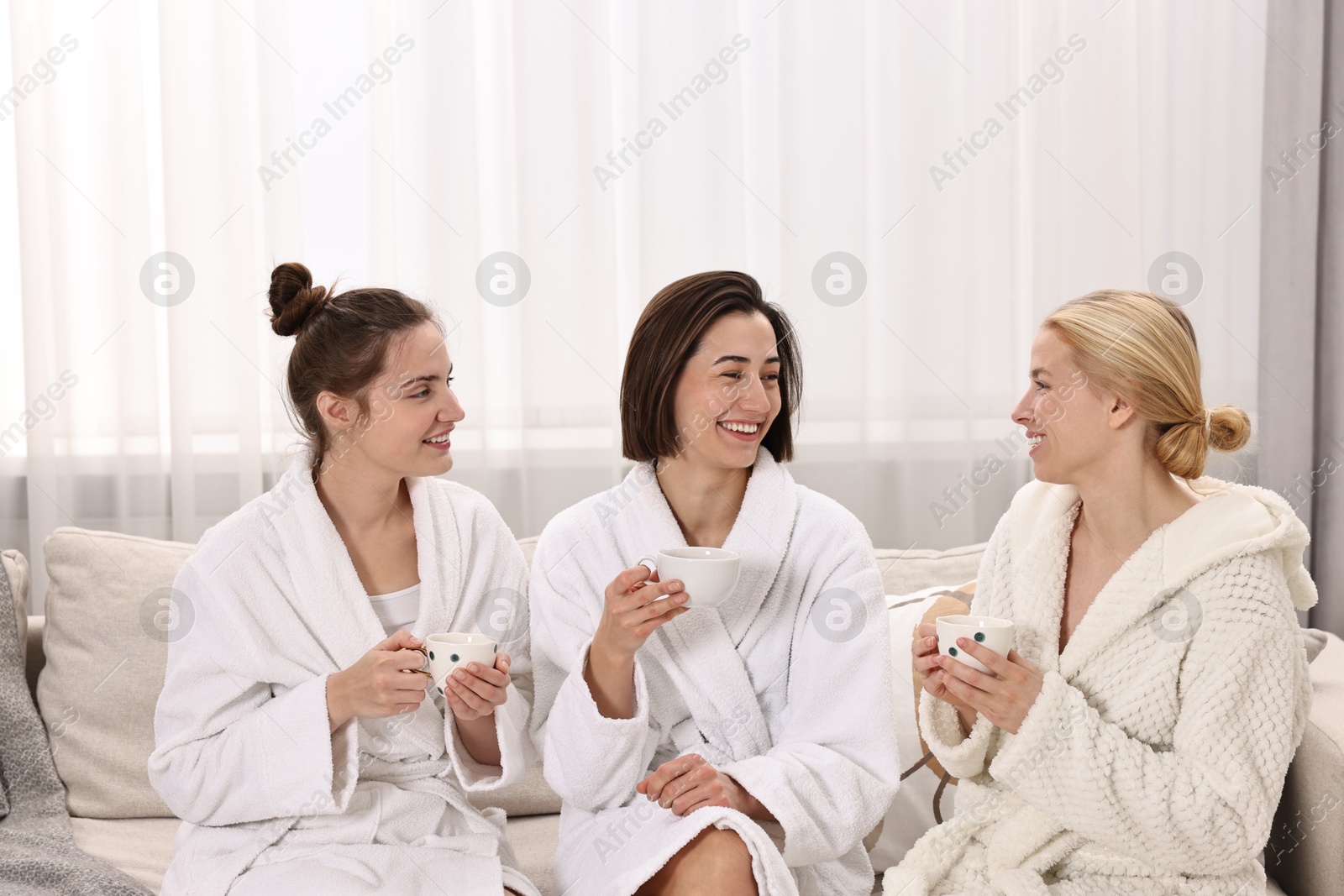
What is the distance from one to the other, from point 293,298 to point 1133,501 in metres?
1.36

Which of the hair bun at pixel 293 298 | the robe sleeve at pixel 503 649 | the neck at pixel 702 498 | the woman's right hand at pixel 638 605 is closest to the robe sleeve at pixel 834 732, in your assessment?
the neck at pixel 702 498

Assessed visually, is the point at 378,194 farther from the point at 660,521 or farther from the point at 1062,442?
the point at 1062,442

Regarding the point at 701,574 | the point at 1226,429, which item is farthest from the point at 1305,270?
the point at 701,574

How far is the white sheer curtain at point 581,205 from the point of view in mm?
2711

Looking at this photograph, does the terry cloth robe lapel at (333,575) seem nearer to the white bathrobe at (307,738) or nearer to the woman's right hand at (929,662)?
the white bathrobe at (307,738)

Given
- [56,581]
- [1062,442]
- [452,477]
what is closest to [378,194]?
[452,477]

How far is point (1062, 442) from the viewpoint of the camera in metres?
1.62

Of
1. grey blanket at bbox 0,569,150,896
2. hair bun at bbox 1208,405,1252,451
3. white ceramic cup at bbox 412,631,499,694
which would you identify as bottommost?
grey blanket at bbox 0,569,150,896

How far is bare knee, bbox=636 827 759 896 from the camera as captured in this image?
145cm

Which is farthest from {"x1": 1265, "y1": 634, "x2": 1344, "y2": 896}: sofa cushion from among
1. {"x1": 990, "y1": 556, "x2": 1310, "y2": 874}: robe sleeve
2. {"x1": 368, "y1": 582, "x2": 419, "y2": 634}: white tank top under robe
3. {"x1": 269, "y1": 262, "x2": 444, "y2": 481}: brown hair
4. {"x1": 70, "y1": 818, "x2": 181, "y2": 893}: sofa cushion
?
{"x1": 70, "y1": 818, "x2": 181, "y2": 893}: sofa cushion

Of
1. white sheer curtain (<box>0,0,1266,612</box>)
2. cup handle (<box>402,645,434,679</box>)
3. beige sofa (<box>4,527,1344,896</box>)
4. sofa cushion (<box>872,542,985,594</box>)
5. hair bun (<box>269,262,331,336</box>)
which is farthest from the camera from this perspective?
white sheer curtain (<box>0,0,1266,612</box>)

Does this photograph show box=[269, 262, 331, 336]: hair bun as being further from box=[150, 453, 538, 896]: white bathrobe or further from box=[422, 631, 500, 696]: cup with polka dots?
box=[422, 631, 500, 696]: cup with polka dots

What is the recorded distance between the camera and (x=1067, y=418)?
1.62 m

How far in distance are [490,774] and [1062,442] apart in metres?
1.01
